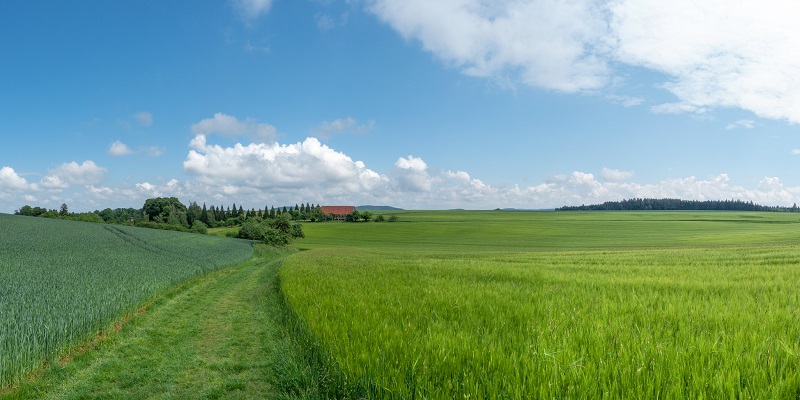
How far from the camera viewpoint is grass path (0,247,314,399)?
22.8 ft

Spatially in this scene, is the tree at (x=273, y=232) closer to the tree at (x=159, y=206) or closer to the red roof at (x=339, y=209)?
the tree at (x=159, y=206)

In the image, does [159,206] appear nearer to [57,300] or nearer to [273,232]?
[273,232]

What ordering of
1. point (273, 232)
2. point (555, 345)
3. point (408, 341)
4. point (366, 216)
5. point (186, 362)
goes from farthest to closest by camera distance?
point (366, 216), point (273, 232), point (186, 362), point (408, 341), point (555, 345)

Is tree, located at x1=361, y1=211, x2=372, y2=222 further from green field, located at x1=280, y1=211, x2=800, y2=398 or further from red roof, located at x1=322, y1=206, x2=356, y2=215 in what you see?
green field, located at x1=280, y1=211, x2=800, y2=398

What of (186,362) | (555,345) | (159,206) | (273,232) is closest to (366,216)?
(273,232)

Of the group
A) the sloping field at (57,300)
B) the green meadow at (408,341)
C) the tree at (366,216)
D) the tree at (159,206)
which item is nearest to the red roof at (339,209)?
the tree at (366,216)

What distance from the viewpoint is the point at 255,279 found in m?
23.1

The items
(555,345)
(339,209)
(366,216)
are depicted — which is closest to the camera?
(555,345)

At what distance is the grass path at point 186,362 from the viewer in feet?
22.8

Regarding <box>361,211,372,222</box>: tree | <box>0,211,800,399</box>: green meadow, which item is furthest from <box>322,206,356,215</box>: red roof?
<box>0,211,800,399</box>: green meadow

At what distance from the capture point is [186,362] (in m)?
8.55

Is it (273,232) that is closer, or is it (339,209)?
(273,232)

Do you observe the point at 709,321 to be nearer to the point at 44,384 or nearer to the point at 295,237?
the point at 44,384

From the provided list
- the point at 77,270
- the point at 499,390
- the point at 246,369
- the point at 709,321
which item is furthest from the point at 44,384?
the point at 77,270
